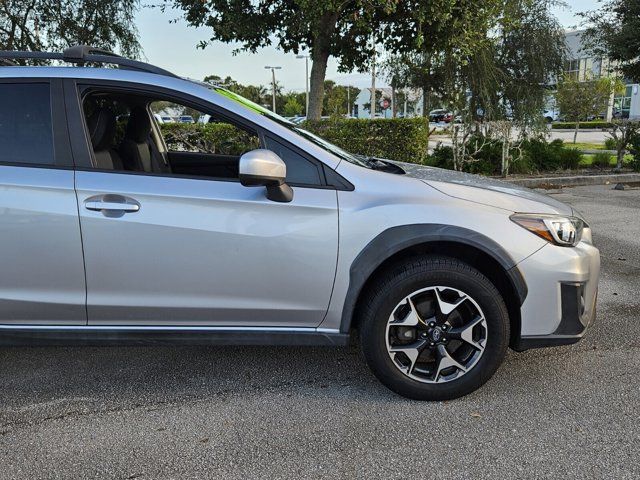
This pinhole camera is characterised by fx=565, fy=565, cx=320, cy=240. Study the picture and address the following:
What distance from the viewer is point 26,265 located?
2.88 metres

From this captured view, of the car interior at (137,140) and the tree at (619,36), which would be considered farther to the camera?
the tree at (619,36)

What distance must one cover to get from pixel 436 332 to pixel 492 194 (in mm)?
838

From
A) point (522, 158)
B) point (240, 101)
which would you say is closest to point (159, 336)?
point (240, 101)

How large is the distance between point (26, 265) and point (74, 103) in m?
0.88

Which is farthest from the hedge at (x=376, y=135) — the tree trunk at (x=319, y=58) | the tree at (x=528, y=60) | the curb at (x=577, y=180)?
the tree at (x=528, y=60)

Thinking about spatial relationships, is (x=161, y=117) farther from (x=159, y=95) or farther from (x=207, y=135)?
(x=159, y=95)

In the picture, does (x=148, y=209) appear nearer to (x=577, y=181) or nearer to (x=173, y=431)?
(x=173, y=431)

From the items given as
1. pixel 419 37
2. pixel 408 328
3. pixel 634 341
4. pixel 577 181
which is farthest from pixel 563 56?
pixel 408 328

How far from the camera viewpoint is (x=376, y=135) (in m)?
10.2

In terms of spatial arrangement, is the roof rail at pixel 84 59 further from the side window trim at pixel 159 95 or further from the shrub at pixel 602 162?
the shrub at pixel 602 162

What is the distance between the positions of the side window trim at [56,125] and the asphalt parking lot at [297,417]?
1314 millimetres

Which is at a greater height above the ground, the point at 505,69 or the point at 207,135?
the point at 505,69

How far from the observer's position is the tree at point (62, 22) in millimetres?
11586

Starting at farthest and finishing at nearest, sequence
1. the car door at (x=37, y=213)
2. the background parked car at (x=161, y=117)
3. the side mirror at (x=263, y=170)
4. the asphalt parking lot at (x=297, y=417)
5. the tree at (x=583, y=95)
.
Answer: the tree at (x=583, y=95), the background parked car at (x=161, y=117), the car door at (x=37, y=213), the side mirror at (x=263, y=170), the asphalt parking lot at (x=297, y=417)
